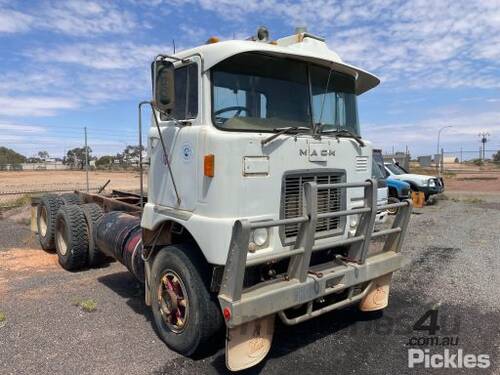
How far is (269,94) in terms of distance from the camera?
4.18 metres

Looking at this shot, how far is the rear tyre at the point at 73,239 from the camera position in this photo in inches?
271

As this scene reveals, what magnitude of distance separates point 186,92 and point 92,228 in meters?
3.66

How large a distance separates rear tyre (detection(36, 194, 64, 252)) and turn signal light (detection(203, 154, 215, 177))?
16.4 feet

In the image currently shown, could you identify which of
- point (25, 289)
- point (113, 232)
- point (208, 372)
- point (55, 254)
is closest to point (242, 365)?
point (208, 372)

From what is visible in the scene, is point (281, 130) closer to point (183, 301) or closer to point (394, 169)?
point (183, 301)

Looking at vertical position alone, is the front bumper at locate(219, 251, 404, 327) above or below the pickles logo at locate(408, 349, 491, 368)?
above

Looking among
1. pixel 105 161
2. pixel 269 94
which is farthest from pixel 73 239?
pixel 105 161

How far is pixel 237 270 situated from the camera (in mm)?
3318

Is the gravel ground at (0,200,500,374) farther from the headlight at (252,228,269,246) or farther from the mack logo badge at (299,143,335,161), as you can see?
the mack logo badge at (299,143,335,161)

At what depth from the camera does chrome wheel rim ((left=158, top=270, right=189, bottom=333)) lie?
408cm

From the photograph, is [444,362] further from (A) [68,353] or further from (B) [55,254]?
(B) [55,254]

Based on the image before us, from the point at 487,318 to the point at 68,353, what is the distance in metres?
4.39

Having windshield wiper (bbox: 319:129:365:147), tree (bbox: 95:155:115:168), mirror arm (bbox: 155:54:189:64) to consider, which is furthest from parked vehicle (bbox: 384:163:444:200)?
tree (bbox: 95:155:115:168)

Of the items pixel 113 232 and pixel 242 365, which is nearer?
pixel 242 365
